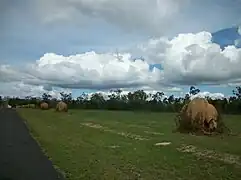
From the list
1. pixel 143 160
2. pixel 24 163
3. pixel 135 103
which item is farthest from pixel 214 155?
pixel 135 103

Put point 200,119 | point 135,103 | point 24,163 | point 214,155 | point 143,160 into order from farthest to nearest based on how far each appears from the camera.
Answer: point 135,103
point 200,119
point 214,155
point 143,160
point 24,163

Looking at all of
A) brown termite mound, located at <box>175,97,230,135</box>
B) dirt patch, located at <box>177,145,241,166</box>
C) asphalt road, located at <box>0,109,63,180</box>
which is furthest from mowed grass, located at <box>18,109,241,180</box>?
brown termite mound, located at <box>175,97,230,135</box>

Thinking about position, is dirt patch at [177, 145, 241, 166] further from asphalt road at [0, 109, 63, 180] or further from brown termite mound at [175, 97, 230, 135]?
brown termite mound at [175, 97, 230, 135]

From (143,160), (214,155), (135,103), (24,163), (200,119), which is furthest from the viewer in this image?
(135,103)

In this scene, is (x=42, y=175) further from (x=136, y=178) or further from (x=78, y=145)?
(x=78, y=145)

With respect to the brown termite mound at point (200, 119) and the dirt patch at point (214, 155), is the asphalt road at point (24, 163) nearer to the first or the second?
the dirt patch at point (214, 155)

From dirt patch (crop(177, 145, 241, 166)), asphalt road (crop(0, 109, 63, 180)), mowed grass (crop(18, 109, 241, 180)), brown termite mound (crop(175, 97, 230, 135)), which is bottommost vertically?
asphalt road (crop(0, 109, 63, 180))

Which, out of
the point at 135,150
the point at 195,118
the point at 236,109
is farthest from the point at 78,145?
the point at 236,109

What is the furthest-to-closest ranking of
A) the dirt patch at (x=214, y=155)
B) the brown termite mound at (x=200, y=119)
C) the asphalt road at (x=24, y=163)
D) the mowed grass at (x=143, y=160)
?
the brown termite mound at (x=200, y=119) → the dirt patch at (x=214, y=155) → the mowed grass at (x=143, y=160) → the asphalt road at (x=24, y=163)

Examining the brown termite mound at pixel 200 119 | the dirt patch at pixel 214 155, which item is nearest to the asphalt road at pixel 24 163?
the dirt patch at pixel 214 155

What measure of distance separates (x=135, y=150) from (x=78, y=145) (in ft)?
10.9

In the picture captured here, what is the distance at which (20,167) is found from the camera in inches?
470

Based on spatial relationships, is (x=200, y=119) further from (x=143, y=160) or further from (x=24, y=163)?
(x=24, y=163)

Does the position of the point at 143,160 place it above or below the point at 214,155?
below
